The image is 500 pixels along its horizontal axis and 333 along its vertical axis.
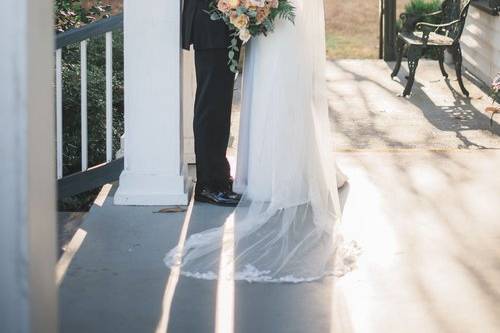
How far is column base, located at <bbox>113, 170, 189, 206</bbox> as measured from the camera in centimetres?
581

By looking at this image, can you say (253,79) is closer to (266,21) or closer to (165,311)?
(266,21)

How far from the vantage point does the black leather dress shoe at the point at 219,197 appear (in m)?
5.78

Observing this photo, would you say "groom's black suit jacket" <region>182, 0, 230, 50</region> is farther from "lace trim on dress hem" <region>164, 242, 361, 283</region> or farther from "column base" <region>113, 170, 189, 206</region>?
"lace trim on dress hem" <region>164, 242, 361, 283</region>

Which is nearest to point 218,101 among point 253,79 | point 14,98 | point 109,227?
point 253,79

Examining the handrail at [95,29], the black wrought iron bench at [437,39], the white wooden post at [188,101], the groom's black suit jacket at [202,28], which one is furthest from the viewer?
the black wrought iron bench at [437,39]

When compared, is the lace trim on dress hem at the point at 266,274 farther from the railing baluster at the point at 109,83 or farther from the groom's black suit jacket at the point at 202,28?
the railing baluster at the point at 109,83

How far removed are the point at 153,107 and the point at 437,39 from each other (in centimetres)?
496

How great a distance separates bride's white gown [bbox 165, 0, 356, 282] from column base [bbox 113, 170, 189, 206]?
346 mm

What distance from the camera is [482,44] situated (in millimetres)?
10594

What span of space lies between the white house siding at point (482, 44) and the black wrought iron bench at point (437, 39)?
31cm

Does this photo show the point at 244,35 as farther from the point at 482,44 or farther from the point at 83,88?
the point at 482,44

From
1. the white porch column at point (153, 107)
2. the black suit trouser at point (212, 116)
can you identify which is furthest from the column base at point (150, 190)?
the black suit trouser at point (212, 116)

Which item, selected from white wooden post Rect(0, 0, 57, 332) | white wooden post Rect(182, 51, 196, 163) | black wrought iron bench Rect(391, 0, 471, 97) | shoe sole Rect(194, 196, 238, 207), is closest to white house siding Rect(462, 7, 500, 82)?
black wrought iron bench Rect(391, 0, 471, 97)

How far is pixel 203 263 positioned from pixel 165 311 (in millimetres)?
640
